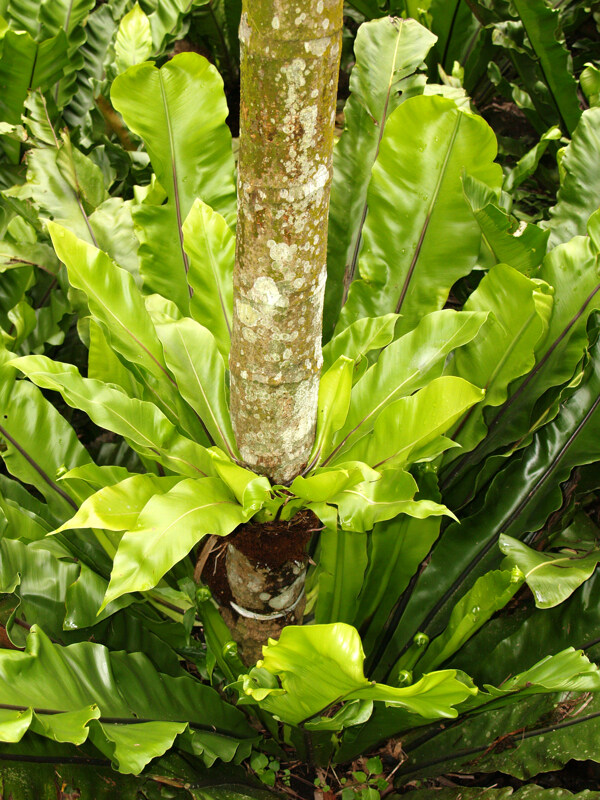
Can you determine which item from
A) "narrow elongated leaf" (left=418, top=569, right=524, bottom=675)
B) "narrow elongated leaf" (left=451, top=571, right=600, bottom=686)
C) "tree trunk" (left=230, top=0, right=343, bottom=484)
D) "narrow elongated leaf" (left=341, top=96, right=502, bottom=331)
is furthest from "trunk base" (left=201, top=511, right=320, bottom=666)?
"narrow elongated leaf" (left=341, top=96, right=502, bottom=331)

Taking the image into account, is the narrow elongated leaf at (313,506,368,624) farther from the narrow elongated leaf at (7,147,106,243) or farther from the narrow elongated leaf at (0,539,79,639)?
the narrow elongated leaf at (7,147,106,243)

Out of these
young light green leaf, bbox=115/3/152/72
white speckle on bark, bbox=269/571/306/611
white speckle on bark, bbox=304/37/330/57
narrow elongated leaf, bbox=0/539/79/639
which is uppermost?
white speckle on bark, bbox=304/37/330/57

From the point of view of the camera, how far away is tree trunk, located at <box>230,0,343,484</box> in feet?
2.39

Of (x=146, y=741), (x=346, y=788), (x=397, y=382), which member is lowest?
(x=346, y=788)

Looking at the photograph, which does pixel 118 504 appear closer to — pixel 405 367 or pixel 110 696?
pixel 110 696

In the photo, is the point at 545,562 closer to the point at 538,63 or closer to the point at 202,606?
the point at 202,606

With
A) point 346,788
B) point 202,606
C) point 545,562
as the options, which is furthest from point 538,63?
point 346,788

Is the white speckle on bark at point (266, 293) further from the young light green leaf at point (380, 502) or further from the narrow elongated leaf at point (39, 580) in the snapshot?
the narrow elongated leaf at point (39, 580)

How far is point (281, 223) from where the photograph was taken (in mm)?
820

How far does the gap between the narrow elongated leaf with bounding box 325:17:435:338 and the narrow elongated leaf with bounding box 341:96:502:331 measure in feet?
0.53

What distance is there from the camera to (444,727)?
136cm

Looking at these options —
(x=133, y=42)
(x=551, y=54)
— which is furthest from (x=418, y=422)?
(x=551, y=54)

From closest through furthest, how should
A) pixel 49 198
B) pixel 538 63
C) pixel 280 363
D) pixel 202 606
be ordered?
pixel 280 363 < pixel 202 606 < pixel 49 198 < pixel 538 63

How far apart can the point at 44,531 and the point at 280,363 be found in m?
0.64
